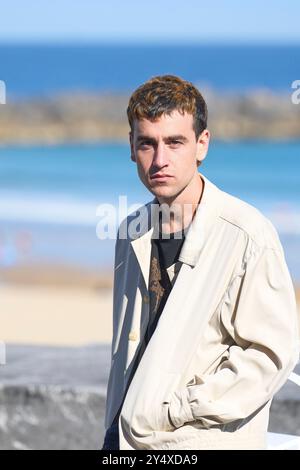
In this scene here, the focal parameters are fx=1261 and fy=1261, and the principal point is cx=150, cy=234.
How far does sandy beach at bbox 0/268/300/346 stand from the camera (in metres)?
11.1

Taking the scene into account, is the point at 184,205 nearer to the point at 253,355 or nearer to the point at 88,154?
Result: the point at 253,355

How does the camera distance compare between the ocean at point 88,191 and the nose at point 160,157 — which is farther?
the ocean at point 88,191

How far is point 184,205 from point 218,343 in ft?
1.21

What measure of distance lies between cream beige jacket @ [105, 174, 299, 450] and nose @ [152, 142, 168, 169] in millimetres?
137

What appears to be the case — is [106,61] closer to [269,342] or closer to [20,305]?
[20,305]

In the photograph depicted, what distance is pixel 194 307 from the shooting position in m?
2.79

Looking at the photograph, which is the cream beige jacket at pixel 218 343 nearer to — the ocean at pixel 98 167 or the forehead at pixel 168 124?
the forehead at pixel 168 124

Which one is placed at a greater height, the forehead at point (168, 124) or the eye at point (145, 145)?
the forehead at point (168, 124)

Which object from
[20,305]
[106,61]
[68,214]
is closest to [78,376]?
[20,305]

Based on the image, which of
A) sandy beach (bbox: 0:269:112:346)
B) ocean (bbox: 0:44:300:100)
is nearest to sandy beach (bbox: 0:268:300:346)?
sandy beach (bbox: 0:269:112:346)

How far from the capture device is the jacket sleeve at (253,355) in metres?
2.69

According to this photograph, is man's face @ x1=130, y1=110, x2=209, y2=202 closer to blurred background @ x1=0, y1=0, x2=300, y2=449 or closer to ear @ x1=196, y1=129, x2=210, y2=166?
ear @ x1=196, y1=129, x2=210, y2=166

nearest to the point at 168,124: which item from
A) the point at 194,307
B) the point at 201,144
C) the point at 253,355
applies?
the point at 201,144

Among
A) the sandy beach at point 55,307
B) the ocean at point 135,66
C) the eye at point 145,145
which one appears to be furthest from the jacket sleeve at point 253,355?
the ocean at point 135,66
